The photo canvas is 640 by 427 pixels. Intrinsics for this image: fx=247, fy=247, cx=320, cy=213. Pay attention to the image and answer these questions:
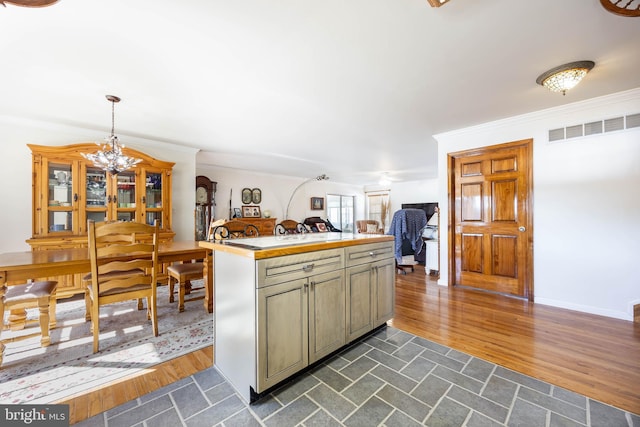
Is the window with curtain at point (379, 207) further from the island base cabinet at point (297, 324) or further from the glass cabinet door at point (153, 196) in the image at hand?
the island base cabinet at point (297, 324)

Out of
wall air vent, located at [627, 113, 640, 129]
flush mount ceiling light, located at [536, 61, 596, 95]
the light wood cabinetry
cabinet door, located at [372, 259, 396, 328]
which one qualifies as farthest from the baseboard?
the light wood cabinetry

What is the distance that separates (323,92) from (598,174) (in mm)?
3203

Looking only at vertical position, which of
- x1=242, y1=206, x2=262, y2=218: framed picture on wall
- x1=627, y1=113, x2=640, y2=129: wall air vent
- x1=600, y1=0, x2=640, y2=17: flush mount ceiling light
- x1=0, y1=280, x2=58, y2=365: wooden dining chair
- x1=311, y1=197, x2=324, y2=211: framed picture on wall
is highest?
x1=600, y1=0, x2=640, y2=17: flush mount ceiling light

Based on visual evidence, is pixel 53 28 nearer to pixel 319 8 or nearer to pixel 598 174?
pixel 319 8

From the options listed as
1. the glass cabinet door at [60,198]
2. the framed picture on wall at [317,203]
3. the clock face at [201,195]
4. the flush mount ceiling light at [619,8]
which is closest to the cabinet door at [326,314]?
the flush mount ceiling light at [619,8]

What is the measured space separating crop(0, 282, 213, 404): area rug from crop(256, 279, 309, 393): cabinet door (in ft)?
3.31

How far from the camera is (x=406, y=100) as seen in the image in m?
2.77

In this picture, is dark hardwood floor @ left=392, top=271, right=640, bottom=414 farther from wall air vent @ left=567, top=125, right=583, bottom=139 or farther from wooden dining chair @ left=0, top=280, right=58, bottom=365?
wooden dining chair @ left=0, top=280, right=58, bottom=365

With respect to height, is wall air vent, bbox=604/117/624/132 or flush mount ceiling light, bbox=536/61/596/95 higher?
flush mount ceiling light, bbox=536/61/596/95

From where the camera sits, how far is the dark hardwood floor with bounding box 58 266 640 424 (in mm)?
1559

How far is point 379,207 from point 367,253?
8.12 metres

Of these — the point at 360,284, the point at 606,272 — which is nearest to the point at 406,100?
the point at 360,284

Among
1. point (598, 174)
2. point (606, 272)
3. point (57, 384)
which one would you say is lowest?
point (57, 384)

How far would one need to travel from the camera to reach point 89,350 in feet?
6.73
